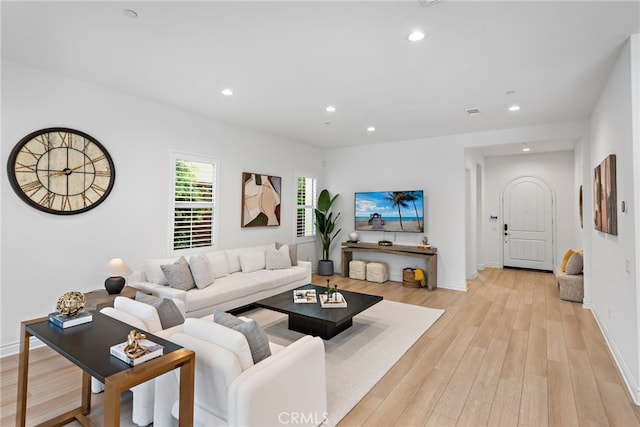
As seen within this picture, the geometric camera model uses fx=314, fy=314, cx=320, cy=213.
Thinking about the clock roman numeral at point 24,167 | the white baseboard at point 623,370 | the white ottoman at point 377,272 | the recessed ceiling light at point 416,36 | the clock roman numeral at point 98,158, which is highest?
the recessed ceiling light at point 416,36

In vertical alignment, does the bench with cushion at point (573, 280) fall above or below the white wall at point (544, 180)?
below

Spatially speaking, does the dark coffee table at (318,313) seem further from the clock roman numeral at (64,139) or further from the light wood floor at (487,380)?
the clock roman numeral at (64,139)

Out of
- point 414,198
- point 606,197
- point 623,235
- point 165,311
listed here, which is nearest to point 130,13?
point 165,311

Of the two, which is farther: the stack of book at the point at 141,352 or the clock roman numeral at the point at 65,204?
the clock roman numeral at the point at 65,204

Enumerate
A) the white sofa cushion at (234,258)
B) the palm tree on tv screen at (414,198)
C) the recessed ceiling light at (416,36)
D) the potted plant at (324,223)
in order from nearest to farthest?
the recessed ceiling light at (416,36) → the white sofa cushion at (234,258) → the palm tree on tv screen at (414,198) → the potted plant at (324,223)

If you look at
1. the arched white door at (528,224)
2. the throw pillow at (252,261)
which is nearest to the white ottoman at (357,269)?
the throw pillow at (252,261)

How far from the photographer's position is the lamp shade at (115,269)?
3484 mm

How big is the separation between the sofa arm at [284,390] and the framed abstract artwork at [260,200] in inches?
148

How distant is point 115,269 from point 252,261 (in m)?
1.97

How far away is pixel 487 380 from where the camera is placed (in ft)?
9.01

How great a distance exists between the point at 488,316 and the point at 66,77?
600 centimetres

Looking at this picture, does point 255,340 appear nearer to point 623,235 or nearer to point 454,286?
point 623,235

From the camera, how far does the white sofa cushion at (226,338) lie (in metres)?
1.76

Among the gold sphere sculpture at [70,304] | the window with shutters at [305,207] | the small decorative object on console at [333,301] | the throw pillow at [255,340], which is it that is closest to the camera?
the throw pillow at [255,340]
